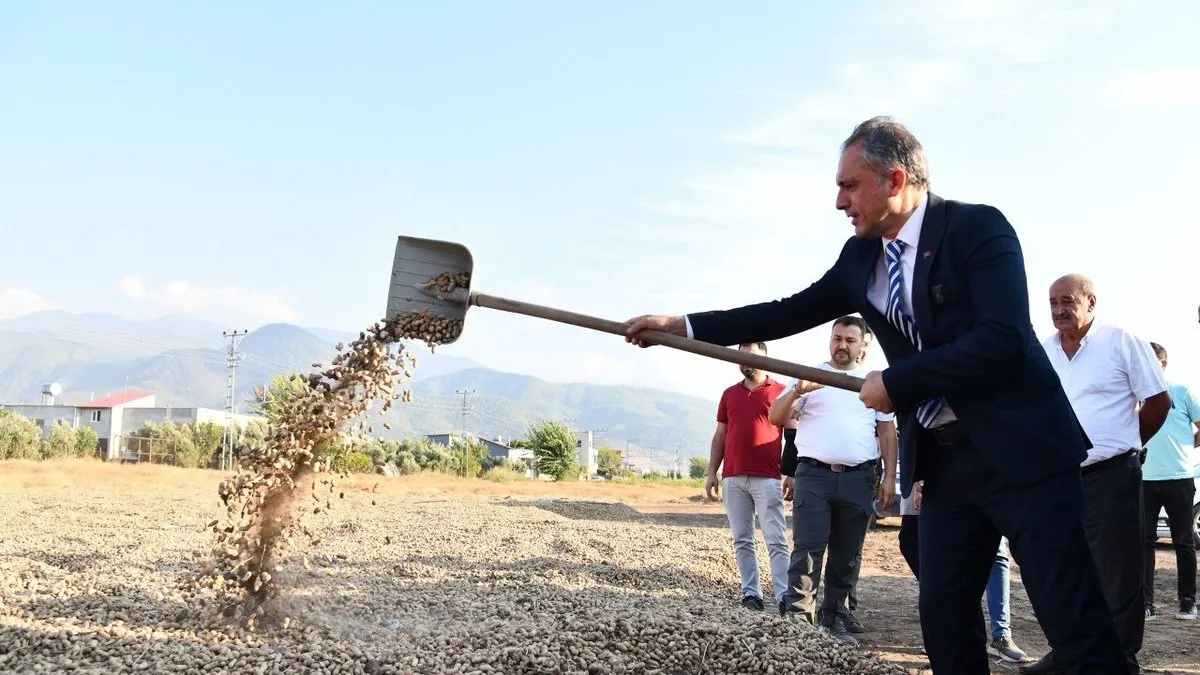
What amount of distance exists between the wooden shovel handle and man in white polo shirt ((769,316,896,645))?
2.23 meters

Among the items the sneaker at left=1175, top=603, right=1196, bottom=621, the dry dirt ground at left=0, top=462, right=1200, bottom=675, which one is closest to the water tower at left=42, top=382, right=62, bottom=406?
the dry dirt ground at left=0, top=462, right=1200, bottom=675

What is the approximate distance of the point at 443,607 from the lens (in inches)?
222

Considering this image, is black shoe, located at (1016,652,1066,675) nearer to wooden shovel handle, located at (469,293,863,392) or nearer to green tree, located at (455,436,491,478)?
wooden shovel handle, located at (469,293,863,392)

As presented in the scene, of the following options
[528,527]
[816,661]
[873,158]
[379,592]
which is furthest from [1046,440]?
[528,527]

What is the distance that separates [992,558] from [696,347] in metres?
1.11

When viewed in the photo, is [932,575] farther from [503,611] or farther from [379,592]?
[379,592]

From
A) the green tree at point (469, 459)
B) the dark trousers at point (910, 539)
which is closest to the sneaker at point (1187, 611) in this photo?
the dark trousers at point (910, 539)

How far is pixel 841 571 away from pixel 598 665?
214 centimetres

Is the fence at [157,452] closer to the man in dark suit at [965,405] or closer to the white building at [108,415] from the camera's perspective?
the white building at [108,415]

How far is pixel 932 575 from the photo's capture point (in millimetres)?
2803

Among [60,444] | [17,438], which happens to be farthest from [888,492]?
[60,444]

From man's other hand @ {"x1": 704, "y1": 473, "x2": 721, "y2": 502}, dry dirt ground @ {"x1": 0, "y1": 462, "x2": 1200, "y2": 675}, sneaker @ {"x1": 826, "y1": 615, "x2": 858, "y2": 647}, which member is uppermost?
man's other hand @ {"x1": 704, "y1": 473, "x2": 721, "y2": 502}

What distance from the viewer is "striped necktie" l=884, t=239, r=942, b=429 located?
2.81 m

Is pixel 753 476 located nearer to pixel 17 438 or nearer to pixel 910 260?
pixel 910 260
